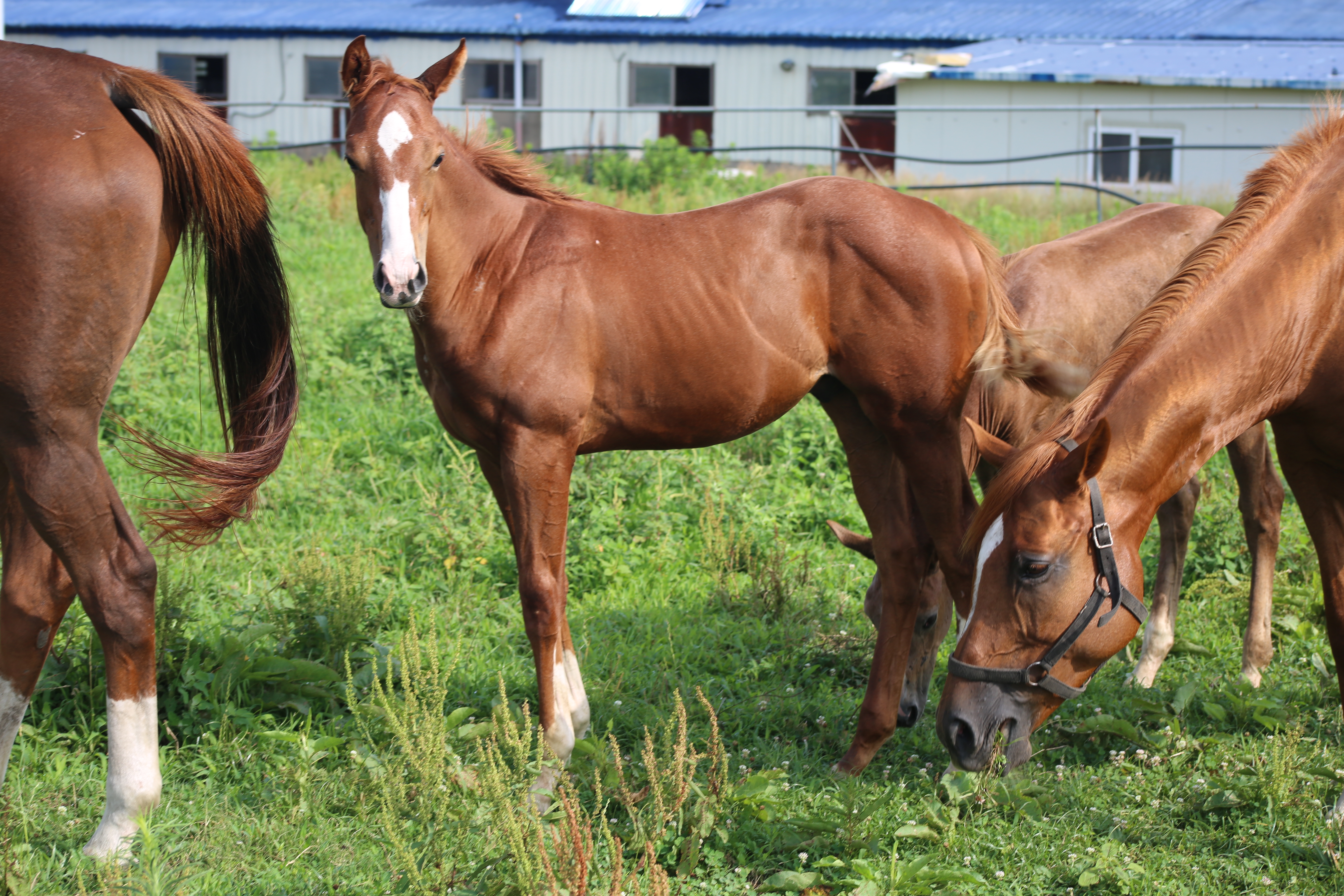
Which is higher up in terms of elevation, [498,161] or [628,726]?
[498,161]

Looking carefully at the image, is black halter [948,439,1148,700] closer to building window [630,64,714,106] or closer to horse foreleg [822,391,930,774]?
Answer: horse foreleg [822,391,930,774]

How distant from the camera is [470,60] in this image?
67.4 feet

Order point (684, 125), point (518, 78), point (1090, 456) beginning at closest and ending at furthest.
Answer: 1. point (1090, 456)
2. point (518, 78)
3. point (684, 125)

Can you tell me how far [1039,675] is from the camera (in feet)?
8.90

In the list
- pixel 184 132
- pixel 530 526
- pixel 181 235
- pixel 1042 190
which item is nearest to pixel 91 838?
pixel 530 526

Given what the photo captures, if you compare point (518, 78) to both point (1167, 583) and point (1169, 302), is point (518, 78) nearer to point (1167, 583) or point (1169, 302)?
point (1167, 583)

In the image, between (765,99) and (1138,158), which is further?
(765,99)

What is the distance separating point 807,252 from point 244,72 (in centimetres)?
2023

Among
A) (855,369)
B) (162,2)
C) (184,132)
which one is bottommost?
(855,369)

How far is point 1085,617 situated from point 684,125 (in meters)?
18.4

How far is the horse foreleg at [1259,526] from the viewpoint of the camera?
13.9 feet

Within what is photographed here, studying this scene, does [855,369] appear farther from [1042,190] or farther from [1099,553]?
[1042,190]

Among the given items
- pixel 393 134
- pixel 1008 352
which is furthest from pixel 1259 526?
pixel 393 134

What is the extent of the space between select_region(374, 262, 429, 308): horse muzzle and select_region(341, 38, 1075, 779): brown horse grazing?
0.11 metres
